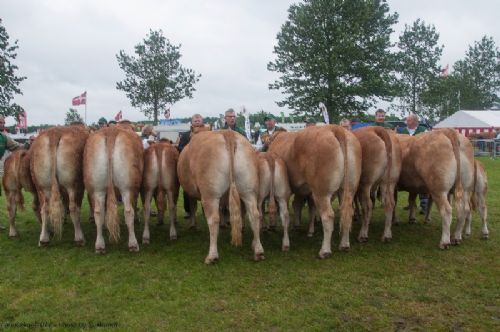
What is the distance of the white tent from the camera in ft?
111

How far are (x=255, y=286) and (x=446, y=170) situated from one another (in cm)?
371

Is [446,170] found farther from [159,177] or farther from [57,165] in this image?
[57,165]

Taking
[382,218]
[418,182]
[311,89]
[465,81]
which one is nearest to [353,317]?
[418,182]

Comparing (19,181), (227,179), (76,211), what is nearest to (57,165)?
(76,211)

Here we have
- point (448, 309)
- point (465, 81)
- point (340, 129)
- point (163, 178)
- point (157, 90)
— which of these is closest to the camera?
point (448, 309)

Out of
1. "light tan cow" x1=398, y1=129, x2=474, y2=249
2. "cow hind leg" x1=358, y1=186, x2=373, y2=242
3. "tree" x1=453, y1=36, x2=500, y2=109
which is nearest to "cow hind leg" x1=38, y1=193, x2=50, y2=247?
"cow hind leg" x1=358, y1=186, x2=373, y2=242

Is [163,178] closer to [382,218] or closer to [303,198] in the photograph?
[303,198]

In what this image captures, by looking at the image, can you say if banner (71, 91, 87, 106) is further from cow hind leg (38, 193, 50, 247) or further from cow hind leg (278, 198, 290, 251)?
cow hind leg (278, 198, 290, 251)

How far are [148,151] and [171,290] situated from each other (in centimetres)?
305

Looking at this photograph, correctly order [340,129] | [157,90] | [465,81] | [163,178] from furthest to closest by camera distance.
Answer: [465,81] < [157,90] < [163,178] < [340,129]

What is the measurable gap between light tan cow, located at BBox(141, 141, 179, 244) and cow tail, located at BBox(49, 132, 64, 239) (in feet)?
4.60

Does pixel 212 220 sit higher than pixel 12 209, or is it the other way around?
pixel 212 220

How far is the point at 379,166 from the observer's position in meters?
7.23

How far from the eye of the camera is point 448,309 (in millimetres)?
4695
